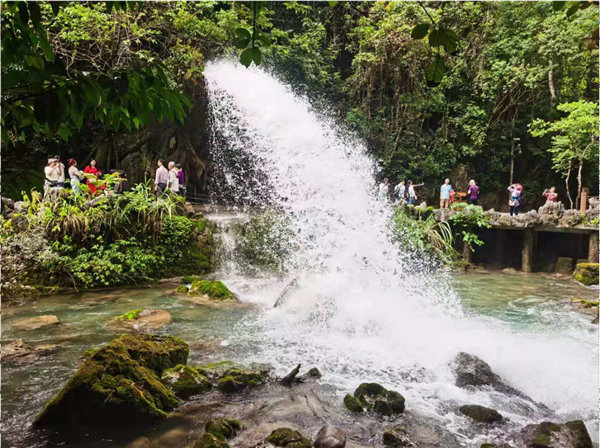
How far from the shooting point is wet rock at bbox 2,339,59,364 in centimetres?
551

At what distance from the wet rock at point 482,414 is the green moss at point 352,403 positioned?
1.14m

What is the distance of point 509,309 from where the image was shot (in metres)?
9.52

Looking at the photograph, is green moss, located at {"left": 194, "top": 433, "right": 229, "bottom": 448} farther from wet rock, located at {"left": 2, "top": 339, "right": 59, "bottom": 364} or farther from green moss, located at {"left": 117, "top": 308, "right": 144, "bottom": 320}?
green moss, located at {"left": 117, "top": 308, "right": 144, "bottom": 320}

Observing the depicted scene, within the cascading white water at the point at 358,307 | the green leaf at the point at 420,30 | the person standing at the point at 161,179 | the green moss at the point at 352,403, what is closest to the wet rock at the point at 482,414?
the cascading white water at the point at 358,307

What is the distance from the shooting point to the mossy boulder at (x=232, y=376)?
4754 millimetres

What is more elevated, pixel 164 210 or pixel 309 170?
pixel 309 170

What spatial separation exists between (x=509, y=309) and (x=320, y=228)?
5051mm

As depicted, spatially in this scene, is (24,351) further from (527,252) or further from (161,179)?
(527,252)

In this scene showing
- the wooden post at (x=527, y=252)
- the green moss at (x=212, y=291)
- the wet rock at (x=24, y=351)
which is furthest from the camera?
the wooden post at (x=527, y=252)

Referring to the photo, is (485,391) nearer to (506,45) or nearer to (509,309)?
(509,309)

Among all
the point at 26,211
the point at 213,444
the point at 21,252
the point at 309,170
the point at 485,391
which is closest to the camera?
the point at 213,444

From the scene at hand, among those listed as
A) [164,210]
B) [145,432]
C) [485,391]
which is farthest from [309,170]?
[145,432]

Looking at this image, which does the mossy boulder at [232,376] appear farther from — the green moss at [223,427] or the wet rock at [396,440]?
the wet rock at [396,440]

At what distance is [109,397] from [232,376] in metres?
1.44
